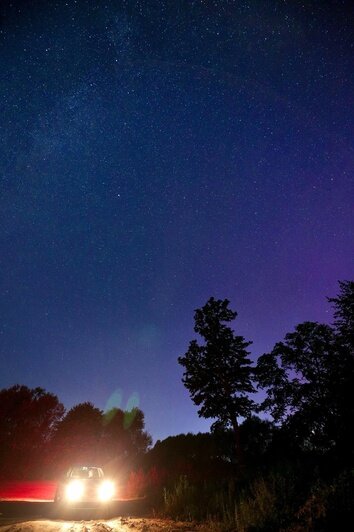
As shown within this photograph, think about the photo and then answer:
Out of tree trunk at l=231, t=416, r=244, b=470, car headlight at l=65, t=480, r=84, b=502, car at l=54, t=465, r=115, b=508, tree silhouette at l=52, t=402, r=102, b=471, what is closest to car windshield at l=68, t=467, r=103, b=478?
car at l=54, t=465, r=115, b=508

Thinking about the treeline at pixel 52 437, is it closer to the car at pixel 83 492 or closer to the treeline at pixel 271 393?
the treeline at pixel 271 393

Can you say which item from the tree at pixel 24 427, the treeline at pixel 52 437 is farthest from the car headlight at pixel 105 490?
the tree at pixel 24 427

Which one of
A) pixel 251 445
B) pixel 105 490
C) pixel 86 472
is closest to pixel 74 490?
pixel 105 490

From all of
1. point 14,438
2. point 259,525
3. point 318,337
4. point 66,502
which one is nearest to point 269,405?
point 318,337

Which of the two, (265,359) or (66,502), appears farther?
(265,359)

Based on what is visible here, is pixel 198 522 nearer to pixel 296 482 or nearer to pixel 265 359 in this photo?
pixel 296 482

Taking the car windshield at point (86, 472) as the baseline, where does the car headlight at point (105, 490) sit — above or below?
below

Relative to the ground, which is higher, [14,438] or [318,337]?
[318,337]

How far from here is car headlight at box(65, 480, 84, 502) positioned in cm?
1156

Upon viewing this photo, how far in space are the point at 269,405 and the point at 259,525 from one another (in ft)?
Answer: 79.6

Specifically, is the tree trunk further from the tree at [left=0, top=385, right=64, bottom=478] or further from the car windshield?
the tree at [left=0, top=385, right=64, bottom=478]

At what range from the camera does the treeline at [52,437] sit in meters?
41.8

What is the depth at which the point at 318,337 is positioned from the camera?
28.1 metres

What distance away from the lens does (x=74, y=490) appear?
11.8 m
